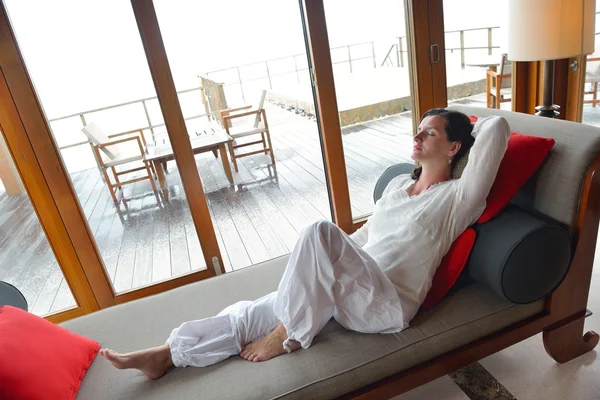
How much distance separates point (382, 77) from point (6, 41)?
220 centimetres

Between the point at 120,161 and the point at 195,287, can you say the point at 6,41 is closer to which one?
the point at 120,161

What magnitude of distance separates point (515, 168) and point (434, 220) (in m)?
0.34

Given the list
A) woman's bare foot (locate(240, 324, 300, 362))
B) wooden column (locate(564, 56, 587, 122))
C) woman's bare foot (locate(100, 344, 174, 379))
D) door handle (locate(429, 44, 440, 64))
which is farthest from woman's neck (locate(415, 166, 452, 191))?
wooden column (locate(564, 56, 587, 122))

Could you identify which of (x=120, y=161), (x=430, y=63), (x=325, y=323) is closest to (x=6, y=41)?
(x=120, y=161)

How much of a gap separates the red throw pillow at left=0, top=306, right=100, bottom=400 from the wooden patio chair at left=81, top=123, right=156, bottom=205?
44.7 inches

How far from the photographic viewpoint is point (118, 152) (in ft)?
8.11

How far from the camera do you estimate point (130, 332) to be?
5.73 feet

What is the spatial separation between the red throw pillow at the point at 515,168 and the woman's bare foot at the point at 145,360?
1254mm

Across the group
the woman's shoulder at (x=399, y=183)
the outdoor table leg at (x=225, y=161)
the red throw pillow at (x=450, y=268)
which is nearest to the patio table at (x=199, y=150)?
the outdoor table leg at (x=225, y=161)

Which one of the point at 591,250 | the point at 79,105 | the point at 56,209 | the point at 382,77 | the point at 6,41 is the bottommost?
the point at 591,250

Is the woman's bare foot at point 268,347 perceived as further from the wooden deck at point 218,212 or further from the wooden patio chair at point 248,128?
the wooden patio chair at point 248,128

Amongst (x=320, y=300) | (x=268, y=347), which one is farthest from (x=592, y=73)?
(x=268, y=347)

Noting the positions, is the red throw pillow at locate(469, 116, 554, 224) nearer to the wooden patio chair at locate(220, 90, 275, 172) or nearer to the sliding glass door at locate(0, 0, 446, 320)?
the sliding glass door at locate(0, 0, 446, 320)

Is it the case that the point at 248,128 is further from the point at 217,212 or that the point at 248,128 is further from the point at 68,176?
the point at 68,176
